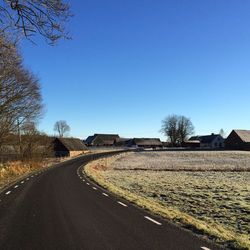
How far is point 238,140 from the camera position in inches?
4892

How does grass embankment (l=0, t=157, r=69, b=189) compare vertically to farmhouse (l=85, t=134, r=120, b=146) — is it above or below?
below

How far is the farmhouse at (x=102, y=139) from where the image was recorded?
7082 inches

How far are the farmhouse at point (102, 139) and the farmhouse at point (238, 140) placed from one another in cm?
6467

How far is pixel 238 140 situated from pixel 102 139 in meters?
71.7

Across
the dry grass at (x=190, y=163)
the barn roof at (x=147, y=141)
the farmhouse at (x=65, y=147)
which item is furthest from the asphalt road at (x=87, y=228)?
the barn roof at (x=147, y=141)

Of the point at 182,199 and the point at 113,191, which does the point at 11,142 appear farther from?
the point at 182,199

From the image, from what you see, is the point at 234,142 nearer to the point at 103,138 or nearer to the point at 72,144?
the point at 72,144

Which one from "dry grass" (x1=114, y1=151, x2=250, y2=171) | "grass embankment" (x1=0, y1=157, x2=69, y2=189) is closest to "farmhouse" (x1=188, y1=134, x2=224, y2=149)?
"dry grass" (x1=114, y1=151, x2=250, y2=171)

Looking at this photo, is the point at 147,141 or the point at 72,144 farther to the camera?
the point at 147,141

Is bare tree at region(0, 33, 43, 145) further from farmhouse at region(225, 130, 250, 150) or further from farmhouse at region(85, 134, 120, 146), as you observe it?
farmhouse at region(85, 134, 120, 146)

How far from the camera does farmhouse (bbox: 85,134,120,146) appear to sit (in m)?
180

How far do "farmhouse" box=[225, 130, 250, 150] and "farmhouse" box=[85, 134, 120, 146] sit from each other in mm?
64669

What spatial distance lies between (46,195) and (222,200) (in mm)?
7725

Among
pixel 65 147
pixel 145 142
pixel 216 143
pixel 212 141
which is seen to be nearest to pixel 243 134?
pixel 212 141
